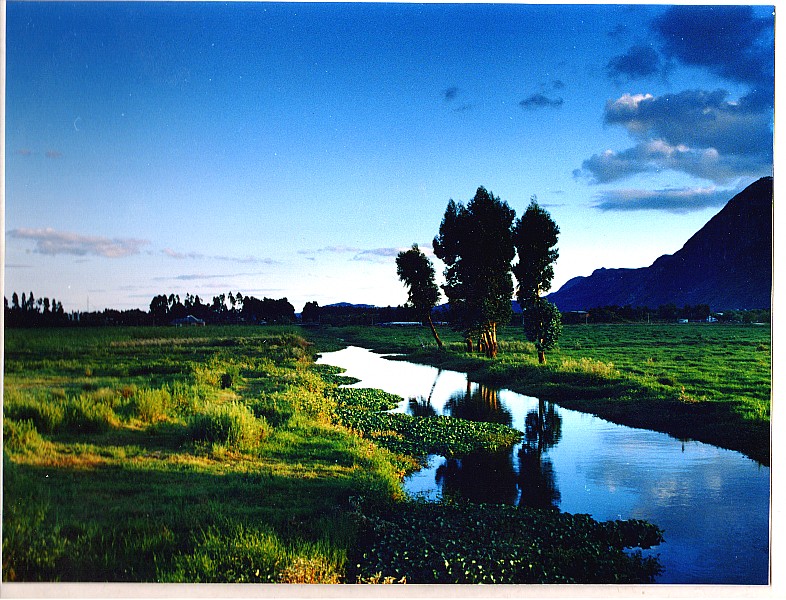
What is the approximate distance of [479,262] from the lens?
459 inches

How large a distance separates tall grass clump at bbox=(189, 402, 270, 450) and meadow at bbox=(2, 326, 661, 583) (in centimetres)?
3

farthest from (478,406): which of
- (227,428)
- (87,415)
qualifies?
(87,415)

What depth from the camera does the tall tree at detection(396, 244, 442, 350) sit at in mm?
10344

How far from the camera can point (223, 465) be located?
28.5ft

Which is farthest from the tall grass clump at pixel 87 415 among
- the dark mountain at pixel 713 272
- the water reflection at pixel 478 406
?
the dark mountain at pixel 713 272

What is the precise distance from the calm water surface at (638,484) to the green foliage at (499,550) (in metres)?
0.42

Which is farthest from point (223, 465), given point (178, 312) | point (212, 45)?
point (212, 45)

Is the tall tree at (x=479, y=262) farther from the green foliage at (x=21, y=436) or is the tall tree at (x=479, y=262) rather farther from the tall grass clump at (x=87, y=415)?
the green foliage at (x=21, y=436)

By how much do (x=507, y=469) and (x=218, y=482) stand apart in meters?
4.47

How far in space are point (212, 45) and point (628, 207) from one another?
22.1 feet

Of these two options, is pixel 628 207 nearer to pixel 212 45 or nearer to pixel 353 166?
pixel 353 166

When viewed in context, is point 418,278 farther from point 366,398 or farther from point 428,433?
point 366,398

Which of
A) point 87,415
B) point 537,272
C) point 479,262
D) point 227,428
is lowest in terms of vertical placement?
point 227,428

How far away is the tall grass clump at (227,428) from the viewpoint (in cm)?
Answer: 920
